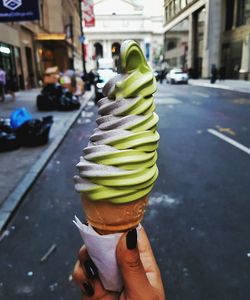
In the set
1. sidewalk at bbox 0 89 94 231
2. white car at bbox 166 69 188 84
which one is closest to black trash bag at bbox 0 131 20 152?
sidewalk at bbox 0 89 94 231

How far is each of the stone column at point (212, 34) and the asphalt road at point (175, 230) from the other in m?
38.0

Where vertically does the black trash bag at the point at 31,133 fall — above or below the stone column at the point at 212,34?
below

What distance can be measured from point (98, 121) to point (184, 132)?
27.3 feet

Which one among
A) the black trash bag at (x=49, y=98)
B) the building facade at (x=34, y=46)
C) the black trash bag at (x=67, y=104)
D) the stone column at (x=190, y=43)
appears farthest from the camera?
the stone column at (x=190, y=43)

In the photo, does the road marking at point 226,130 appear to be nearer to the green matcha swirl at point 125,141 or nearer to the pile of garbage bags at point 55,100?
the pile of garbage bags at point 55,100

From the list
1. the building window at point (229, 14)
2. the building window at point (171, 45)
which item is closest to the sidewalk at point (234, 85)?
the building window at point (229, 14)

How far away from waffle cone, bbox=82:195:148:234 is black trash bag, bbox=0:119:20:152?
21.4ft

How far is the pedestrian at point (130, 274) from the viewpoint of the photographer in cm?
131

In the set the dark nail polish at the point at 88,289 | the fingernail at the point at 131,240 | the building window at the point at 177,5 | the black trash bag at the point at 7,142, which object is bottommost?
the black trash bag at the point at 7,142

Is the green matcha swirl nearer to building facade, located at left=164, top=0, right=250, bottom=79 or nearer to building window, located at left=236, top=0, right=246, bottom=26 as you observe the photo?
building facade, located at left=164, top=0, right=250, bottom=79

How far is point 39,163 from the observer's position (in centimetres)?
646

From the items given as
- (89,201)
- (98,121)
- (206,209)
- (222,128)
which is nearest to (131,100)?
(98,121)

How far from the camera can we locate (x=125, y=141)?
135 centimetres

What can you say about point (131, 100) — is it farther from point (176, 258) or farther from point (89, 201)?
point (176, 258)
